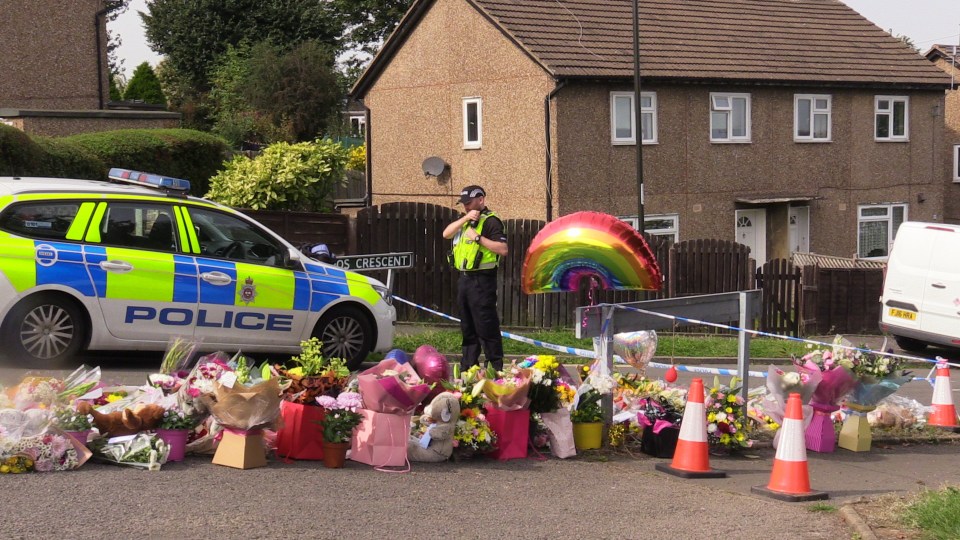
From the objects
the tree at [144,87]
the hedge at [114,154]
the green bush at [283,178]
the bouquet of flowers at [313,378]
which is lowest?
the bouquet of flowers at [313,378]

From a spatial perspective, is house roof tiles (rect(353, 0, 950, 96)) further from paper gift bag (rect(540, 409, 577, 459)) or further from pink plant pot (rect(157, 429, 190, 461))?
pink plant pot (rect(157, 429, 190, 461))

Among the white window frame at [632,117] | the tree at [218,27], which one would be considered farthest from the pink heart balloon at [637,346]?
the tree at [218,27]

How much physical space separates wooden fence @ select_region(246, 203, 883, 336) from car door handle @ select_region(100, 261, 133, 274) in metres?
7.23

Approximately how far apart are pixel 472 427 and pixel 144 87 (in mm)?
44642

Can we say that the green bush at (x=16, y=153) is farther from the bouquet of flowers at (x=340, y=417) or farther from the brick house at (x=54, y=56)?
the bouquet of flowers at (x=340, y=417)

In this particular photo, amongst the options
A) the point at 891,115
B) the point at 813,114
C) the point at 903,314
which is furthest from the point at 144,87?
the point at 903,314

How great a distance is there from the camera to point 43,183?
11.1 metres

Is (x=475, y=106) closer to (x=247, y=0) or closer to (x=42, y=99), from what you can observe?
(x=42, y=99)

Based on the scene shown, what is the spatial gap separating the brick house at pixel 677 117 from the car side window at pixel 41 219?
15.6m

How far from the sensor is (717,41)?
95.2ft

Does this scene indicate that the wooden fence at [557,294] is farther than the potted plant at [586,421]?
Yes

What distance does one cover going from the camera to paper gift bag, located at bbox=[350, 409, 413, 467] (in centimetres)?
764

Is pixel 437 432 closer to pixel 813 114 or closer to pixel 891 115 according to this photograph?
pixel 813 114

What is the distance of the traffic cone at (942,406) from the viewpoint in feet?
36.5
